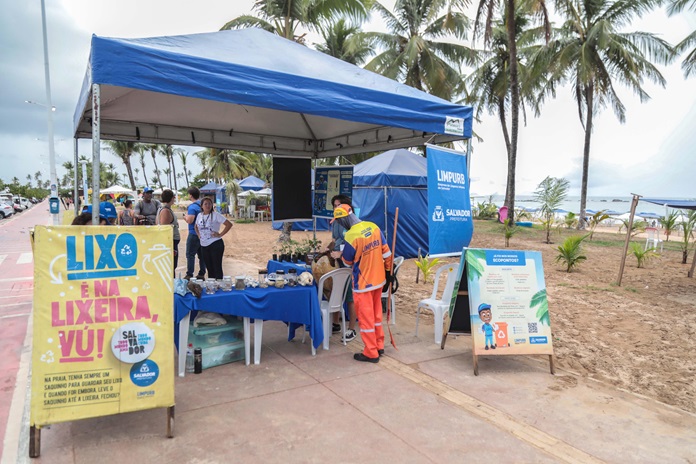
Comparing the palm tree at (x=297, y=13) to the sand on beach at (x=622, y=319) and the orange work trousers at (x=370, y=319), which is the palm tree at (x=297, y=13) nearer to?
the sand on beach at (x=622, y=319)

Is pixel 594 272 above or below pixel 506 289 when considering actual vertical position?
below

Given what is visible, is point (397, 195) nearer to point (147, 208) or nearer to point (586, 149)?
point (147, 208)

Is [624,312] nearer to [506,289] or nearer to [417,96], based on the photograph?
[506,289]

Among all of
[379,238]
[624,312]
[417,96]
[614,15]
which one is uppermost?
[614,15]

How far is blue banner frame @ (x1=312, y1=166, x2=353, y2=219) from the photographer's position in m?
7.34

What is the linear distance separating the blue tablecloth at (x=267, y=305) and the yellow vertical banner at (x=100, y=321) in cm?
87

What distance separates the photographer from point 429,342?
5297 millimetres

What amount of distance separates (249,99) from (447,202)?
8.59 ft

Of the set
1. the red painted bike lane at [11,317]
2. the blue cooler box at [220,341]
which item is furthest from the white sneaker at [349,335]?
the red painted bike lane at [11,317]

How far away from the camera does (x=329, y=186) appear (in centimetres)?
764

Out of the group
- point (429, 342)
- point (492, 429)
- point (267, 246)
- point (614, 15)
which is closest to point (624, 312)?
point (429, 342)

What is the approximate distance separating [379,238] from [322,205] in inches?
137

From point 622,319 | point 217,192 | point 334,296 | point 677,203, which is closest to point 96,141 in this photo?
point 334,296

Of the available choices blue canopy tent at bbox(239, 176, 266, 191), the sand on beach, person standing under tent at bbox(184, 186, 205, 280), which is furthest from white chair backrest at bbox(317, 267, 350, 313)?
blue canopy tent at bbox(239, 176, 266, 191)
